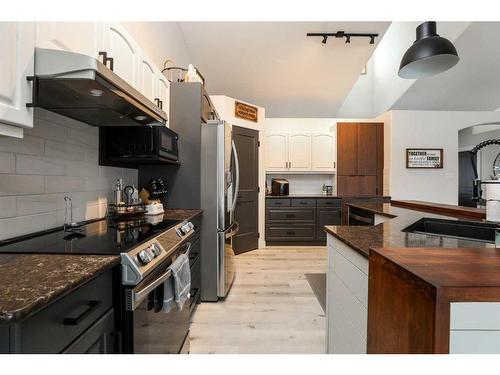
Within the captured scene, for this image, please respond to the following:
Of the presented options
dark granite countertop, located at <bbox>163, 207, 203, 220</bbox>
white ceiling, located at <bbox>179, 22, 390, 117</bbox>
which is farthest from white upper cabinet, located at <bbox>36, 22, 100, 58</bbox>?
white ceiling, located at <bbox>179, 22, 390, 117</bbox>

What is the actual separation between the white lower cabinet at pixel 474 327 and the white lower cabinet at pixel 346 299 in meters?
0.45

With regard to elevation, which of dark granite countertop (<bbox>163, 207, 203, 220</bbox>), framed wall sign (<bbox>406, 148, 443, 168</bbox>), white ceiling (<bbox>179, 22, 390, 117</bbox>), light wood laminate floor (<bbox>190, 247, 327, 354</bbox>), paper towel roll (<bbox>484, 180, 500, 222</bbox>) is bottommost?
light wood laminate floor (<bbox>190, 247, 327, 354</bbox>)

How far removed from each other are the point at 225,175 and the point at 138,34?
1391mm

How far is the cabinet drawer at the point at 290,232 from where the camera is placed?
16.2 ft

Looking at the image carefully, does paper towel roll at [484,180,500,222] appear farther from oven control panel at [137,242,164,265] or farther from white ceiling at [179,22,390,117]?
white ceiling at [179,22,390,117]

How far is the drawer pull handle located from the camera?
0.74m

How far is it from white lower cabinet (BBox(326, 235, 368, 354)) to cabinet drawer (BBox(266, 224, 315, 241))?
3.31 meters

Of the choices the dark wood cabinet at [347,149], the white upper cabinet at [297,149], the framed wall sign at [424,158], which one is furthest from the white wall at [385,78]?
the white upper cabinet at [297,149]

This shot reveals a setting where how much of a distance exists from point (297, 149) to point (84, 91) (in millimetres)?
4502

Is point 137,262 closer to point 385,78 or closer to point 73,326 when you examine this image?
point 73,326

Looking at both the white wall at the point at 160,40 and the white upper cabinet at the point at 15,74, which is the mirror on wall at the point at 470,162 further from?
the white upper cabinet at the point at 15,74

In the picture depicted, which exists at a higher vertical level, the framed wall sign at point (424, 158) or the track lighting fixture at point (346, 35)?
the track lighting fixture at point (346, 35)

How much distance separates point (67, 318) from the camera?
0.74m

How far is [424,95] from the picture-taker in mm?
4664
